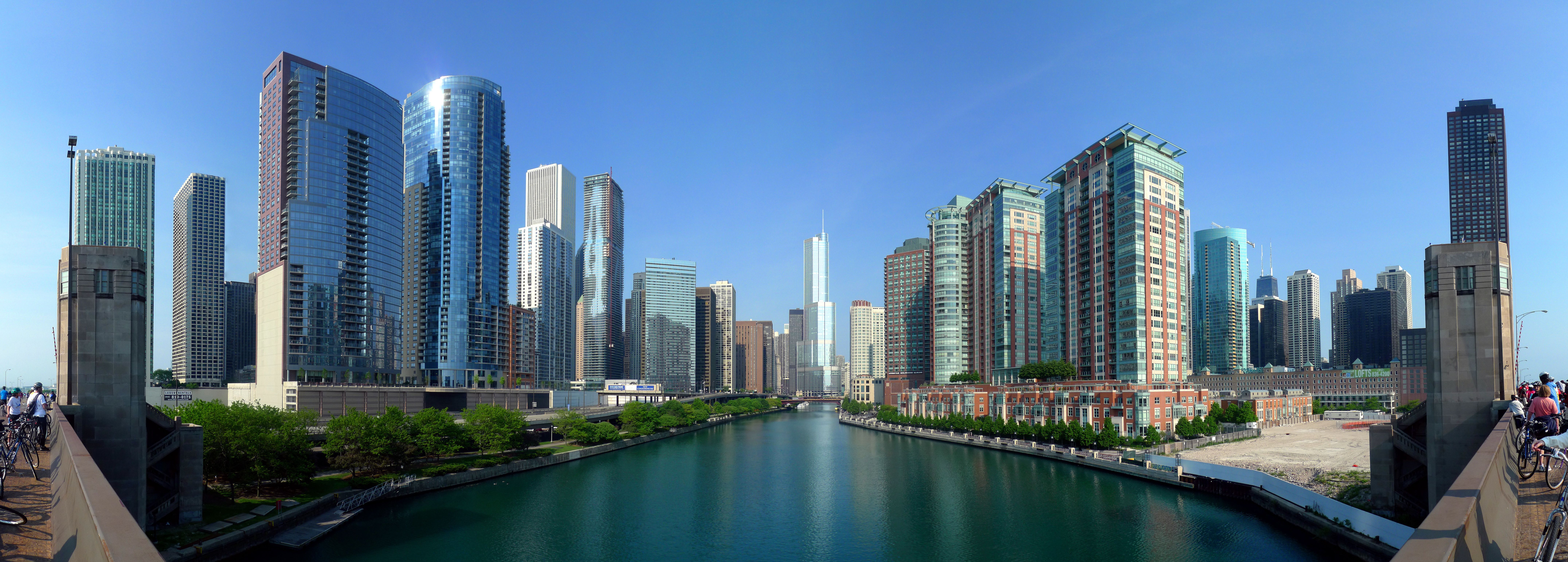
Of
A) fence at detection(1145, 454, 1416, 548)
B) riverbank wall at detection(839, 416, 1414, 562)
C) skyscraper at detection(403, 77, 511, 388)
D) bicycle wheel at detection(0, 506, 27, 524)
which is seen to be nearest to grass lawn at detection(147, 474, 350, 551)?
bicycle wheel at detection(0, 506, 27, 524)

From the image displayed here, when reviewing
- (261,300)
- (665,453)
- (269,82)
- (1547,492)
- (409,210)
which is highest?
(269,82)

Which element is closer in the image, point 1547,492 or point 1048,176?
point 1547,492

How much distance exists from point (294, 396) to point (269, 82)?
62569 mm

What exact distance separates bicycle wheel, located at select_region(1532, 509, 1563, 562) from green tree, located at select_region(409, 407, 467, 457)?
84.2 m

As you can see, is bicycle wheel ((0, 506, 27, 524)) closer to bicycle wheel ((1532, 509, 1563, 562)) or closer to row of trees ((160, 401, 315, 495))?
bicycle wheel ((1532, 509, 1563, 562))

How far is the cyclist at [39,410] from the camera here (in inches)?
983

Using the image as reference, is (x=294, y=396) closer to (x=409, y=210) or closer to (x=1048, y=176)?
(x=409, y=210)

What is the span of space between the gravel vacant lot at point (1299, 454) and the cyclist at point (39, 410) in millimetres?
67316

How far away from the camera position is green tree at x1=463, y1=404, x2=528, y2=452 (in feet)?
304

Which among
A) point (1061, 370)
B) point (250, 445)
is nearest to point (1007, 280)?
point (1061, 370)

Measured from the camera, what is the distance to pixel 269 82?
139 metres

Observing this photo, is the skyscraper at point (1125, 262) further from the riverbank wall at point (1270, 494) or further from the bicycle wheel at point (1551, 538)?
the bicycle wheel at point (1551, 538)

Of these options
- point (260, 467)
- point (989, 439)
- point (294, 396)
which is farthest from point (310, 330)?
point (989, 439)

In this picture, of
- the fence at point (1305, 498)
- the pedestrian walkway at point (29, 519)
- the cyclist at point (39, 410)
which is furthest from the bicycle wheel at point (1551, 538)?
the cyclist at point (39, 410)
